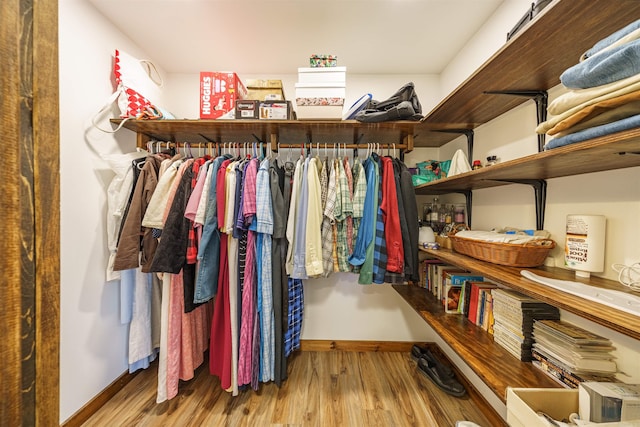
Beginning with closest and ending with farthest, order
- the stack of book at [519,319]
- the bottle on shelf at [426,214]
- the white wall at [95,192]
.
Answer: the stack of book at [519,319]
the white wall at [95,192]
the bottle on shelf at [426,214]

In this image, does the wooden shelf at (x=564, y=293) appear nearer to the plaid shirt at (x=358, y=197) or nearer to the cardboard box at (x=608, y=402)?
the cardboard box at (x=608, y=402)

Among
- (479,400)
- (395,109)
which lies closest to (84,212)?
(395,109)

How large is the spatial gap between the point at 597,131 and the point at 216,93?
1.80m

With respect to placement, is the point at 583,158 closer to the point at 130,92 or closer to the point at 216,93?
the point at 216,93

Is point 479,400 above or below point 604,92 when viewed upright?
below

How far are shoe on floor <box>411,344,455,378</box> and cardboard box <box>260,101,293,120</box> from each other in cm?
202

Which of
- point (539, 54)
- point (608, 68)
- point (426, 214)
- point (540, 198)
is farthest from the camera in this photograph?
point (426, 214)

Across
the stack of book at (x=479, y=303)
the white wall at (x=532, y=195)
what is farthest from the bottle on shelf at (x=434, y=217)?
the stack of book at (x=479, y=303)

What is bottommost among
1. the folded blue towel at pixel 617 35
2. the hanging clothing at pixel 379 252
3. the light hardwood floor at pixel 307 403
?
the light hardwood floor at pixel 307 403

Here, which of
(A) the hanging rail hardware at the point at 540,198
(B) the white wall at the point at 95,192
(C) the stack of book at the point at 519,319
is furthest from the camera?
(B) the white wall at the point at 95,192

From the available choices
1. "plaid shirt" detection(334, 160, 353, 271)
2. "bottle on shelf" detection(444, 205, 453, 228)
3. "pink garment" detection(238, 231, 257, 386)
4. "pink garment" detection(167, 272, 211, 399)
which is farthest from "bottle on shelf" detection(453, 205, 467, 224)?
"pink garment" detection(167, 272, 211, 399)

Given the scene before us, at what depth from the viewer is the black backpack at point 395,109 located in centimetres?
132

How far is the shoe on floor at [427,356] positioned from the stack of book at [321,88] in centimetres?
192

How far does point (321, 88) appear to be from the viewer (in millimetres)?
1377
